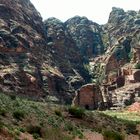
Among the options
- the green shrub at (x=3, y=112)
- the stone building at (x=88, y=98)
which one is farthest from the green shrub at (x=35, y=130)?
the stone building at (x=88, y=98)

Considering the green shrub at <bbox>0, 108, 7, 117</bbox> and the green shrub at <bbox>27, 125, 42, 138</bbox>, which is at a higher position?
the green shrub at <bbox>0, 108, 7, 117</bbox>

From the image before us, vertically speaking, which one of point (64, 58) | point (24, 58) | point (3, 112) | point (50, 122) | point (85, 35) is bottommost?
point (50, 122)

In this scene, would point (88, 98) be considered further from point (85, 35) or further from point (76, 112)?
point (85, 35)

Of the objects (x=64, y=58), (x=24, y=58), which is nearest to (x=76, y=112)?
(x=24, y=58)

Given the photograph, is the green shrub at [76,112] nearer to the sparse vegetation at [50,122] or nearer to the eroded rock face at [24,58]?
the sparse vegetation at [50,122]

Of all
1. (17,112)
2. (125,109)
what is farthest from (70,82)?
(17,112)

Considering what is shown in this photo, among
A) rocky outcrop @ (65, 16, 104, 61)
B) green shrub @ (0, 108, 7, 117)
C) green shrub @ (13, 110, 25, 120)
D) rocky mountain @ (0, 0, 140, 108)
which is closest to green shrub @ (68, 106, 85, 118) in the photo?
green shrub @ (13, 110, 25, 120)

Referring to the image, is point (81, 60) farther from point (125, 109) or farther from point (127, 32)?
point (125, 109)

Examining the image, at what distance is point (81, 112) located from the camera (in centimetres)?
5700

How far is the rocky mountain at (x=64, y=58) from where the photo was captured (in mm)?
112562

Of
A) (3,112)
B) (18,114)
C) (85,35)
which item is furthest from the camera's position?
(85,35)

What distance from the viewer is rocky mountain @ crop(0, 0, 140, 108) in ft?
369

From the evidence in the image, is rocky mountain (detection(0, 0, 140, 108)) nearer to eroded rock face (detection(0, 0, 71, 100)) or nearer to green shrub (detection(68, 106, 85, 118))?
eroded rock face (detection(0, 0, 71, 100))

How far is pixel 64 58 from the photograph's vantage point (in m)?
150
